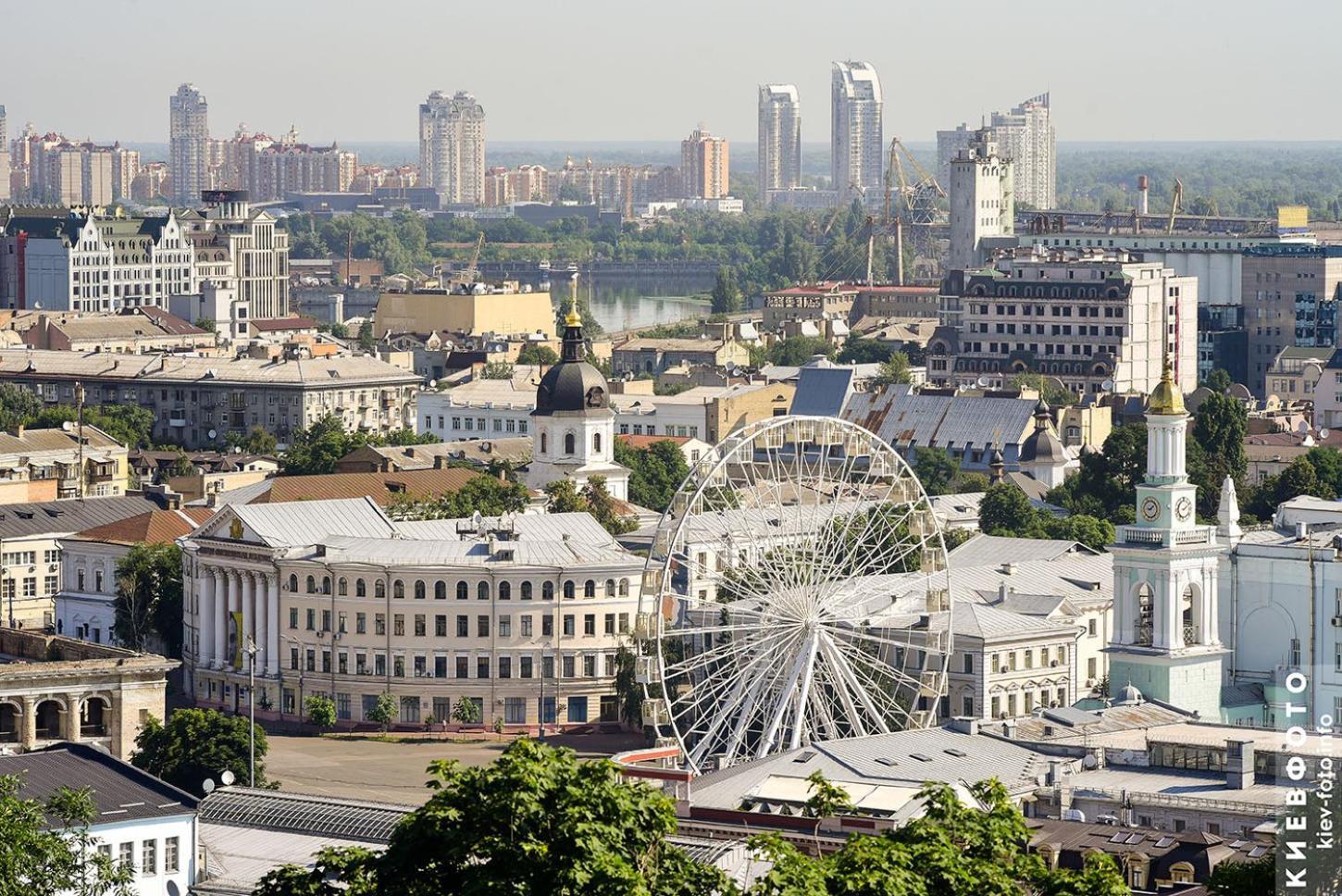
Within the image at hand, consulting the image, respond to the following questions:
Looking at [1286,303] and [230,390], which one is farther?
[1286,303]

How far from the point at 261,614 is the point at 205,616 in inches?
74.0

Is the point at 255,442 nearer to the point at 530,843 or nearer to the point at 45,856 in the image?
the point at 45,856

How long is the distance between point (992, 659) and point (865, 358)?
93.9 m

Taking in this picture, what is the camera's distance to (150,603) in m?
87.4

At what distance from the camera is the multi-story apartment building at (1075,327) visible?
151750 mm

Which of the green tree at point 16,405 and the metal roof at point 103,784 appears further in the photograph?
the green tree at point 16,405


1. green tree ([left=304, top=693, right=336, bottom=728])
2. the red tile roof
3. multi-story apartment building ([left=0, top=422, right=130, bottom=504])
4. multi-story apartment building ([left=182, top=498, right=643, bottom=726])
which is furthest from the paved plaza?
multi-story apartment building ([left=0, top=422, right=130, bottom=504])

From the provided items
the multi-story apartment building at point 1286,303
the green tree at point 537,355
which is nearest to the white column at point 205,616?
the green tree at point 537,355

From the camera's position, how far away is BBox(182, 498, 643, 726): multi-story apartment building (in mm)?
81062

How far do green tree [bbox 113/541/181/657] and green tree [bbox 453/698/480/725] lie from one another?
9050 mm

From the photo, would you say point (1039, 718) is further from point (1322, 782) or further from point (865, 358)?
point (865, 358)

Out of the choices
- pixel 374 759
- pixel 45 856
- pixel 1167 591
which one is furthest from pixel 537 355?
pixel 45 856

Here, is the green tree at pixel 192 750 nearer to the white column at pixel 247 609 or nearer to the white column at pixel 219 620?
the white column at pixel 247 609

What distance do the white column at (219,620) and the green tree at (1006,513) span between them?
22388mm
